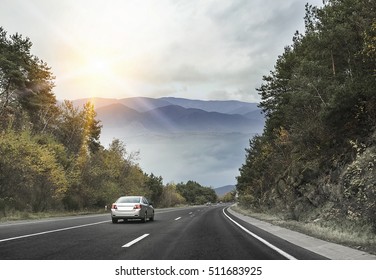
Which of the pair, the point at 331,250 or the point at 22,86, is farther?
the point at 22,86

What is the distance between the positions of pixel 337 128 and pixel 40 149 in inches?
899

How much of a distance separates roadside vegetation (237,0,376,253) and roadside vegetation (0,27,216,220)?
1930cm

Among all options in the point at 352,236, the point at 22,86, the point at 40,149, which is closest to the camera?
the point at 352,236

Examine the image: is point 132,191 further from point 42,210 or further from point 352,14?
point 352,14

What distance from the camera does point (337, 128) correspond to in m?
19.4

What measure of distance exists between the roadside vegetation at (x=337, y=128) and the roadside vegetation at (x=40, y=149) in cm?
1930

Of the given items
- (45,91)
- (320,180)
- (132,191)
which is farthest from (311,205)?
(132,191)

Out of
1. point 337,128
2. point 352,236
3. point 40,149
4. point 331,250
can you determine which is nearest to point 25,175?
point 40,149

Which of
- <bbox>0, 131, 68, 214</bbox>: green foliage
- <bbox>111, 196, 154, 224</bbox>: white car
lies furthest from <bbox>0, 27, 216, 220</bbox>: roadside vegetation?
<bbox>111, 196, 154, 224</bbox>: white car

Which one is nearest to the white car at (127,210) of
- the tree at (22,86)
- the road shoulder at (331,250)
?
the road shoulder at (331,250)

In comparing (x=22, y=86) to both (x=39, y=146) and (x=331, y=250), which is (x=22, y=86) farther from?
(x=331, y=250)

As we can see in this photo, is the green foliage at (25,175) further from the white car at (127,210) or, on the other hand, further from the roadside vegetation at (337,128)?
the roadside vegetation at (337,128)

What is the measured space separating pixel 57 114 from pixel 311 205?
3568cm

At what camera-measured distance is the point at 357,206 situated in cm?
1236
